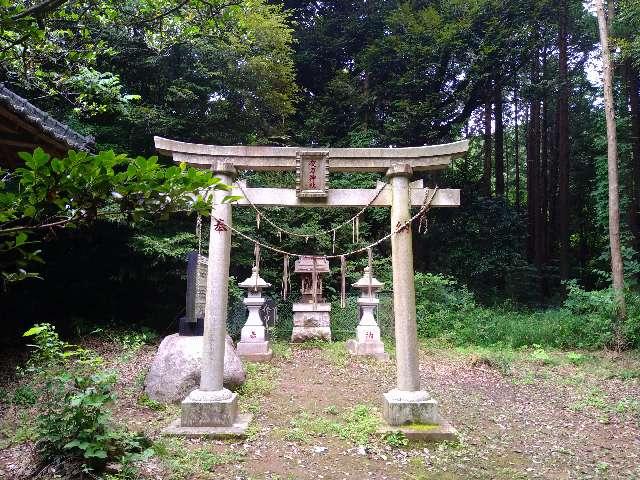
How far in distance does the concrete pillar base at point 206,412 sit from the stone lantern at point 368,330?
18.8 feet

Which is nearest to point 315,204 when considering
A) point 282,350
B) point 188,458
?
point 188,458

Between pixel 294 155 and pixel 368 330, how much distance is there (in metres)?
6.25

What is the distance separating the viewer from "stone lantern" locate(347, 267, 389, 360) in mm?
11141

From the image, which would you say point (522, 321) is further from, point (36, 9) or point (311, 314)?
point (36, 9)

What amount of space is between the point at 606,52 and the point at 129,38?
40.7ft

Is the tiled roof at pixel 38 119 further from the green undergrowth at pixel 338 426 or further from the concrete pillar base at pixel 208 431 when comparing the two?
the green undergrowth at pixel 338 426

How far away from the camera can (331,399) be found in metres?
7.59

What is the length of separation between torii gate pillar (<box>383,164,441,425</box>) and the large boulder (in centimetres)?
291

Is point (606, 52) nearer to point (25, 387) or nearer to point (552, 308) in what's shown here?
point (552, 308)

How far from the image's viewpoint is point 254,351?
1075cm

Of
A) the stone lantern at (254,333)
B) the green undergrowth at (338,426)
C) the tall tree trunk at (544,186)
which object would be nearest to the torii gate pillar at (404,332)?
the green undergrowth at (338,426)

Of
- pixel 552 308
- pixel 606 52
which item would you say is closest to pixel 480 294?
pixel 552 308

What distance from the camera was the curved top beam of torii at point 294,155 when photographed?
6.38 m

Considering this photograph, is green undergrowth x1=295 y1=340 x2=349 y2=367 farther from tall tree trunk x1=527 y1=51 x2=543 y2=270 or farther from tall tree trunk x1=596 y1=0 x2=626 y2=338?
tall tree trunk x1=527 y1=51 x2=543 y2=270
